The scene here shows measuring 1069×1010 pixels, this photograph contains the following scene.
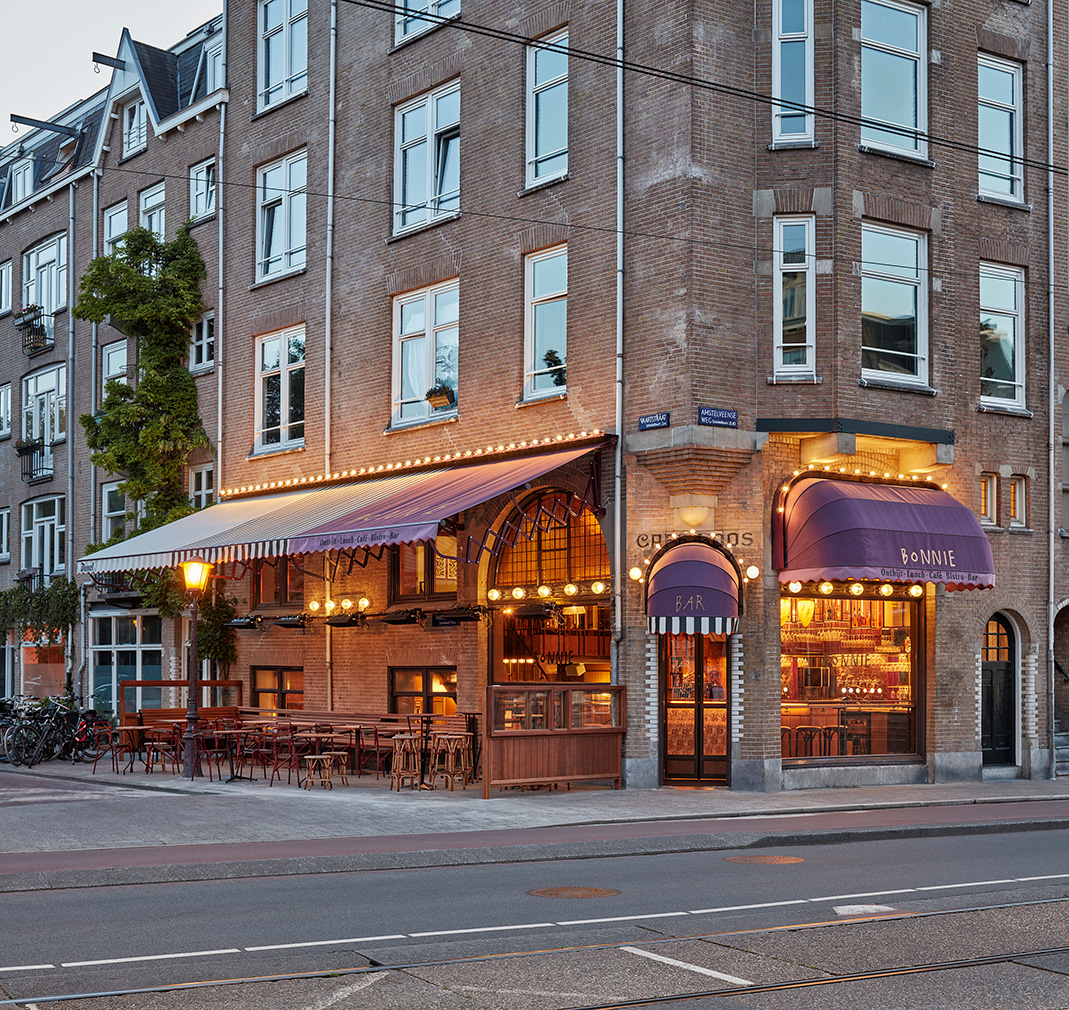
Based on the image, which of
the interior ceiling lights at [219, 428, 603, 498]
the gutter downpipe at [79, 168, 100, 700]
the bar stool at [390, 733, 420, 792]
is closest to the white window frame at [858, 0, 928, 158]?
the interior ceiling lights at [219, 428, 603, 498]

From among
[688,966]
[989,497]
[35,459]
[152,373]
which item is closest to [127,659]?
[152,373]

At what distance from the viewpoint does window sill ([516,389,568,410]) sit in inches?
880

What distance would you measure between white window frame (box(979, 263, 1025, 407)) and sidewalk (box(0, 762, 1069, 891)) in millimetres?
6382

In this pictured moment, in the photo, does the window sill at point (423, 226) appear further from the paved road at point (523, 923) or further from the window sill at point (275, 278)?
the paved road at point (523, 923)

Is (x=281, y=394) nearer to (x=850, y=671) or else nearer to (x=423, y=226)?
(x=423, y=226)

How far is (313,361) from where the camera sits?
91.0 feet

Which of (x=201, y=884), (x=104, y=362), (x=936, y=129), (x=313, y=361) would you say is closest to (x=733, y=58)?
(x=936, y=129)

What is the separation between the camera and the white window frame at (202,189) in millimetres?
31000

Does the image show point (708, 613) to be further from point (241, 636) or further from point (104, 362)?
point (104, 362)

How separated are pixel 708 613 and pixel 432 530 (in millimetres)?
4006

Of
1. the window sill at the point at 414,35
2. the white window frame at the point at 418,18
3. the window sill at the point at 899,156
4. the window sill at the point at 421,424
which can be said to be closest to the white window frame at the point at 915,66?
the window sill at the point at 899,156

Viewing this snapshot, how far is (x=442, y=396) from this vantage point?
24.7 metres

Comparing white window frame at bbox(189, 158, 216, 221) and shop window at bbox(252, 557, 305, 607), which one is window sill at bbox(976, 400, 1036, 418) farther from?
white window frame at bbox(189, 158, 216, 221)

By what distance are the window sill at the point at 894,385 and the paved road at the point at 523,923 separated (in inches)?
346
